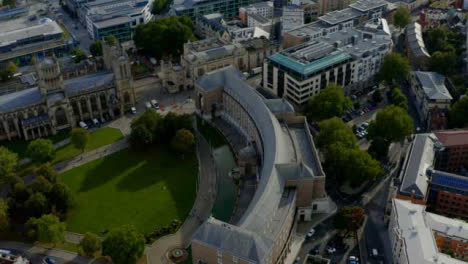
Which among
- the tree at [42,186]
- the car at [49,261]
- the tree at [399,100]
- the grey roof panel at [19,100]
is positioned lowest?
the car at [49,261]

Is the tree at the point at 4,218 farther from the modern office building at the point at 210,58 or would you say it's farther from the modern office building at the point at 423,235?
the modern office building at the point at 423,235

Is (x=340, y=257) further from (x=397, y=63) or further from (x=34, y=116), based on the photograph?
(x=34, y=116)

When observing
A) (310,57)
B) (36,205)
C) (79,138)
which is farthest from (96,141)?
(310,57)

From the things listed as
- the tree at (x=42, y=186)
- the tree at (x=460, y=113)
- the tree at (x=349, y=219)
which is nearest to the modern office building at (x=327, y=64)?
the tree at (x=460, y=113)

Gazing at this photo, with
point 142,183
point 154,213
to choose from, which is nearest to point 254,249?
point 154,213

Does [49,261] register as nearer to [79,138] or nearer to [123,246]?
[123,246]

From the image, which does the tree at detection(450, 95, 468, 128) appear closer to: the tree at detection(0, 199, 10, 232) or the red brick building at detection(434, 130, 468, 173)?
the red brick building at detection(434, 130, 468, 173)
